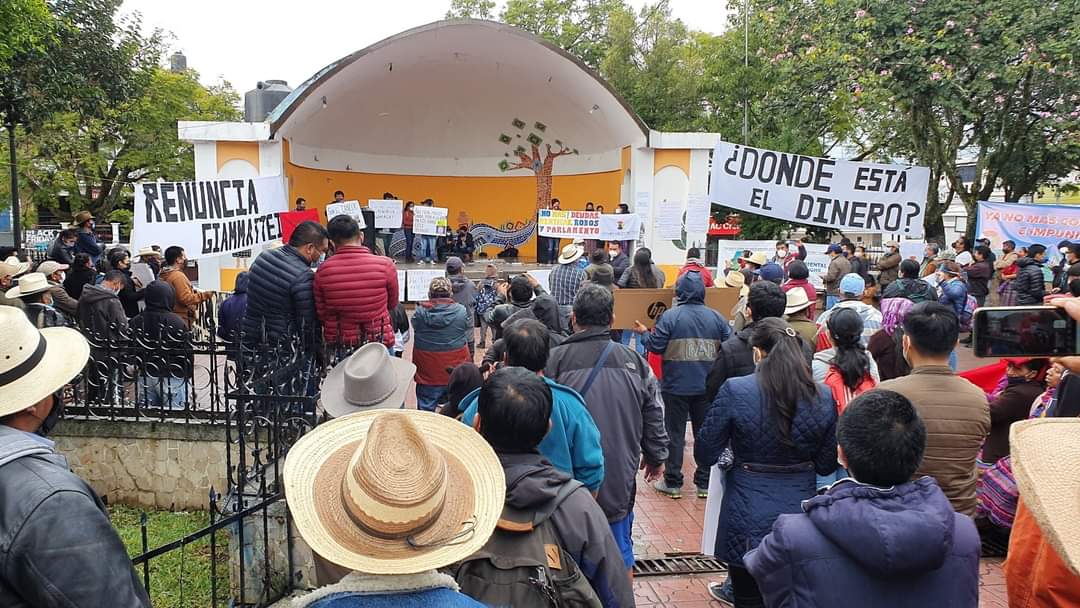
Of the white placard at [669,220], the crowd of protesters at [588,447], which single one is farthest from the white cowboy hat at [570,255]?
the white placard at [669,220]

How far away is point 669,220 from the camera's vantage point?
1638 centimetres

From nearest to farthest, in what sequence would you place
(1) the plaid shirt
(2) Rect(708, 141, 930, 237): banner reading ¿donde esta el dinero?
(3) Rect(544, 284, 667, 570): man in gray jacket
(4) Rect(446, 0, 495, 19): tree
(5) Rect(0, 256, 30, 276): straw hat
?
(3) Rect(544, 284, 667, 570): man in gray jacket
(5) Rect(0, 256, 30, 276): straw hat
(1) the plaid shirt
(2) Rect(708, 141, 930, 237): banner reading ¿donde esta el dinero?
(4) Rect(446, 0, 495, 19): tree

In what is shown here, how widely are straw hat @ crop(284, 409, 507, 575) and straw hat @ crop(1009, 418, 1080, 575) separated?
3.98 feet

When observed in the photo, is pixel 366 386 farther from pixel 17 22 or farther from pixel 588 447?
pixel 17 22

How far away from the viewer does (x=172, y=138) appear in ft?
90.9

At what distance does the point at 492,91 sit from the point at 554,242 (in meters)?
4.46

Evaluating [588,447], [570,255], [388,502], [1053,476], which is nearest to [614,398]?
[588,447]

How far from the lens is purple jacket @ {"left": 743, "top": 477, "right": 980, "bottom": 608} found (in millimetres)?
1964

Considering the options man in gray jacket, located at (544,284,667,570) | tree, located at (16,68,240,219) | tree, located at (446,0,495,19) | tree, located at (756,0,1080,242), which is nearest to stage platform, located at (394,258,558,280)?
tree, located at (756,0,1080,242)

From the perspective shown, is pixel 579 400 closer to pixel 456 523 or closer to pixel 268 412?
pixel 456 523

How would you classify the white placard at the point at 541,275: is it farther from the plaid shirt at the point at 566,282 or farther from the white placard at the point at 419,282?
the plaid shirt at the point at 566,282

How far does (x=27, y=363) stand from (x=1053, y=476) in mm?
2588

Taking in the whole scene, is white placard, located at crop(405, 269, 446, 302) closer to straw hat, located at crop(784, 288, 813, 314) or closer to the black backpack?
straw hat, located at crop(784, 288, 813, 314)

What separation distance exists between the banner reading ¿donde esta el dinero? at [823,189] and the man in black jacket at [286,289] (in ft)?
20.8
